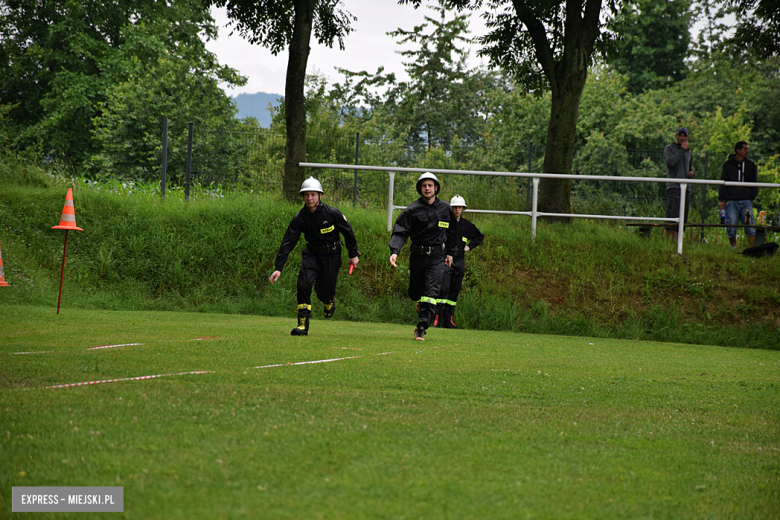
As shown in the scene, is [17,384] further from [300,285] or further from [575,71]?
[575,71]

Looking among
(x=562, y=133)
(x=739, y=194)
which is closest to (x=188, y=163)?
(x=562, y=133)

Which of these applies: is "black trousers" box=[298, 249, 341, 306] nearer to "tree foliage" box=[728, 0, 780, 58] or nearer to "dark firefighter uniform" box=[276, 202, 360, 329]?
"dark firefighter uniform" box=[276, 202, 360, 329]

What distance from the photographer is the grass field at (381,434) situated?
2.74 meters

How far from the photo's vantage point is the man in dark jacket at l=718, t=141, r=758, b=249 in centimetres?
1362

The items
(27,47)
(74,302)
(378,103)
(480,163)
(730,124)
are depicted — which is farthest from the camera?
(378,103)

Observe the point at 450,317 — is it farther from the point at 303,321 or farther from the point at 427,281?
the point at 303,321

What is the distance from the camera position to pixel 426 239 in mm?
8867

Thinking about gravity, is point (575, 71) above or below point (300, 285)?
→ above

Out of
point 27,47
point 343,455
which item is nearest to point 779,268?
point 343,455

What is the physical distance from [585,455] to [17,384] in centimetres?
370

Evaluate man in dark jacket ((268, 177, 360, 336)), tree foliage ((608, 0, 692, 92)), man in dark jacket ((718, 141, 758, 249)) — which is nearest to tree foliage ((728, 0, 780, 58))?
man in dark jacket ((718, 141, 758, 249))

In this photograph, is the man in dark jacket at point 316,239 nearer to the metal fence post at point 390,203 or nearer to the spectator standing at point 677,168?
the metal fence post at point 390,203

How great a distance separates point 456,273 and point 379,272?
89.6 inches

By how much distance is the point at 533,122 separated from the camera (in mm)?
28797
